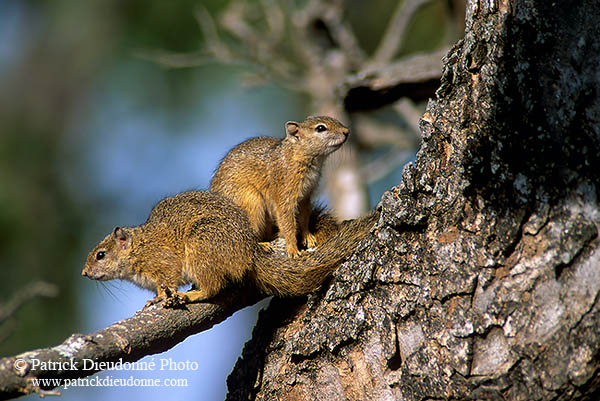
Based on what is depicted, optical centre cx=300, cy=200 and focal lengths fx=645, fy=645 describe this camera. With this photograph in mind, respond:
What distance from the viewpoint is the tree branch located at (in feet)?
7.68

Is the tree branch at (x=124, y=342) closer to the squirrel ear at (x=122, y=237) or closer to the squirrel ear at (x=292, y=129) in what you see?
A: the squirrel ear at (x=122, y=237)

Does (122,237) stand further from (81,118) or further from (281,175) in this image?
(81,118)

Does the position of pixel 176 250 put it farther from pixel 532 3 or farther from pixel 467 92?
pixel 532 3

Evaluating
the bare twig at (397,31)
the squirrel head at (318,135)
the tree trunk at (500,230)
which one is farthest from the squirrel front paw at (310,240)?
the bare twig at (397,31)

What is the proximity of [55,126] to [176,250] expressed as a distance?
A: 12105 mm

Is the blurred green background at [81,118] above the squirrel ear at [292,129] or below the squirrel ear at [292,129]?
above

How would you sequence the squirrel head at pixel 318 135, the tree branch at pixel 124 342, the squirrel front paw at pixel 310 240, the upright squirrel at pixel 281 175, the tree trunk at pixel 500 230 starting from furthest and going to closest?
the squirrel head at pixel 318 135
the upright squirrel at pixel 281 175
the squirrel front paw at pixel 310 240
the tree trunk at pixel 500 230
the tree branch at pixel 124 342

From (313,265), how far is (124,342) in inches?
47.1

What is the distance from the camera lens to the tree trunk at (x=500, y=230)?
8.49ft

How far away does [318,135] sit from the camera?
5.07 metres

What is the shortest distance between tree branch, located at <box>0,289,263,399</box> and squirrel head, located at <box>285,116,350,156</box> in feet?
4.80

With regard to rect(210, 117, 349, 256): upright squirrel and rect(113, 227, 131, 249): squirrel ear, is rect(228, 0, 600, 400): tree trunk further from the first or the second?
rect(113, 227, 131, 249): squirrel ear

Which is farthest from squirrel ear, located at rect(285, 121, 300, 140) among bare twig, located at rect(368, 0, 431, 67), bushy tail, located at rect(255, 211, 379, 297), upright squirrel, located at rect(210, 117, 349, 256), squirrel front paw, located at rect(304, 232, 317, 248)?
bare twig, located at rect(368, 0, 431, 67)

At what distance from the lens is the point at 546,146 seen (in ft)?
8.73
